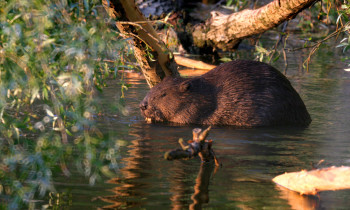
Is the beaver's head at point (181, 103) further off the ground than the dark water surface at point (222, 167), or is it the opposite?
the beaver's head at point (181, 103)

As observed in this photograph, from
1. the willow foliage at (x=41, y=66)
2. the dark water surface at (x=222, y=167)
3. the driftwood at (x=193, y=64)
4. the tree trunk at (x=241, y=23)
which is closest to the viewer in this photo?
the willow foliage at (x=41, y=66)

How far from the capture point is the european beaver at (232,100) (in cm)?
761

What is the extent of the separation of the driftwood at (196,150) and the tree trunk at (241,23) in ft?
10.7

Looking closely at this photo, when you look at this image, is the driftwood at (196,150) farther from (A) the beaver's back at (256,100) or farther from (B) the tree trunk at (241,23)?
(B) the tree trunk at (241,23)

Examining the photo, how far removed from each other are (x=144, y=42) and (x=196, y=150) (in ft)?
10.3

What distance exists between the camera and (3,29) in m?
3.55

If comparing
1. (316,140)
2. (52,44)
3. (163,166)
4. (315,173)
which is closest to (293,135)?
(316,140)

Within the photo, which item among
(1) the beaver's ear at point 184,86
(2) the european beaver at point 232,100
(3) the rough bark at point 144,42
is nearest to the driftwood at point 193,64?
(3) the rough bark at point 144,42

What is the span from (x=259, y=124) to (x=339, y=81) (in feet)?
13.0

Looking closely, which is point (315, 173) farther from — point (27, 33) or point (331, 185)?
point (27, 33)

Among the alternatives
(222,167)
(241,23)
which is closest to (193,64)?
(241,23)

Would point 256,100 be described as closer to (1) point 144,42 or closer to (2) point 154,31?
(1) point 144,42

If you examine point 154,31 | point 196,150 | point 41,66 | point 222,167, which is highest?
point 154,31

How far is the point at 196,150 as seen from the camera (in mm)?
4816
